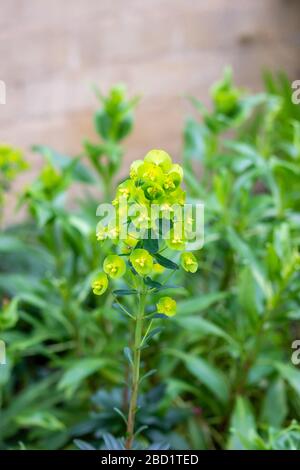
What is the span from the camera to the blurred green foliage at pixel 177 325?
4.64ft

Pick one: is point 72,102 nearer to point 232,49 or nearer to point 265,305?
point 232,49

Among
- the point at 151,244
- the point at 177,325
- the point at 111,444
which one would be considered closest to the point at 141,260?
the point at 151,244

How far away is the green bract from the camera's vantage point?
2.74 feet

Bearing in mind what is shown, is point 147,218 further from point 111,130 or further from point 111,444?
point 111,130

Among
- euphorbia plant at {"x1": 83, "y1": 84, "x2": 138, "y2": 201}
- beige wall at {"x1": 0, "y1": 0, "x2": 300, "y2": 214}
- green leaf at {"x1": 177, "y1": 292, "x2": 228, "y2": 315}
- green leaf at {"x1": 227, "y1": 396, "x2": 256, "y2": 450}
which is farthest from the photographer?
beige wall at {"x1": 0, "y1": 0, "x2": 300, "y2": 214}

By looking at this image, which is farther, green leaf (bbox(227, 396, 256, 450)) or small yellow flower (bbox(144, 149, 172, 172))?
green leaf (bbox(227, 396, 256, 450))

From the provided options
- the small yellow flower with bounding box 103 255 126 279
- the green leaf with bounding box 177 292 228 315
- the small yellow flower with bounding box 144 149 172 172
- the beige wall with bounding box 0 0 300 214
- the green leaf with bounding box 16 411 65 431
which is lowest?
the green leaf with bounding box 16 411 65 431

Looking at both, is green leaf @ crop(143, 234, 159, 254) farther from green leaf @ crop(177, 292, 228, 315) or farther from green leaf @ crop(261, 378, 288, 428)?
green leaf @ crop(261, 378, 288, 428)

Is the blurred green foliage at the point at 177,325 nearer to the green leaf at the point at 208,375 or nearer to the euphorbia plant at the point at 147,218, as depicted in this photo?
the green leaf at the point at 208,375

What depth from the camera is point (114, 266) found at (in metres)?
0.85

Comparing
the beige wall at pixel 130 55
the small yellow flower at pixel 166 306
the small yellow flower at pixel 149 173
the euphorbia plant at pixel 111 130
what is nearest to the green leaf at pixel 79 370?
the euphorbia plant at pixel 111 130

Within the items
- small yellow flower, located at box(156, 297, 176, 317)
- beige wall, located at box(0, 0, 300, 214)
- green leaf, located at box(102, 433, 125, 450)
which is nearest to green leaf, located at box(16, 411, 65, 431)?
green leaf, located at box(102, 433, 125, 450)

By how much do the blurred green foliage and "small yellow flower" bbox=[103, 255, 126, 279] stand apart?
1.66ft

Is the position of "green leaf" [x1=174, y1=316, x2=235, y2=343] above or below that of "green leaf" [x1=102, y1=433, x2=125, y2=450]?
above
